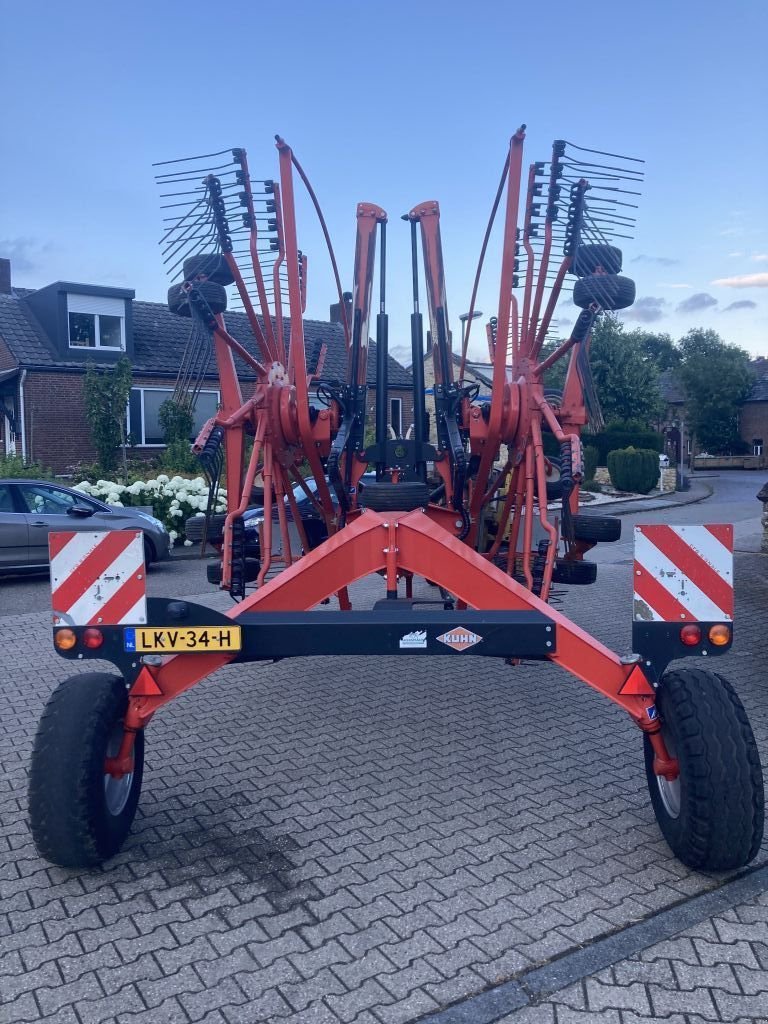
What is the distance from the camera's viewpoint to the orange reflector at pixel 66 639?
3684 millimetres

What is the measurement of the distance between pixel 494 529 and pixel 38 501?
8232mm

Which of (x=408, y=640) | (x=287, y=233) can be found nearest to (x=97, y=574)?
(x=408, y=640)

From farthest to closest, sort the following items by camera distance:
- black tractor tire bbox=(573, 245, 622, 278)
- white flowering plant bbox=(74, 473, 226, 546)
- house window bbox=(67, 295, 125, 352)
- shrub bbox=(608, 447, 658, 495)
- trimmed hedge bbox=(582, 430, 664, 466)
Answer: trimmed hedge bbox=(582, 430, 664, 466) → shrub bbox=(608, 447, 658, 495) → house window bbox=(67, 295, 125, 352) → white flowering plant bbox=(74, 473, 226, 546) → black tractor tire bbox=(573, 245, 622, 278)

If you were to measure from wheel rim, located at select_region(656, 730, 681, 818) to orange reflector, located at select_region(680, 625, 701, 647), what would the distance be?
415 mm

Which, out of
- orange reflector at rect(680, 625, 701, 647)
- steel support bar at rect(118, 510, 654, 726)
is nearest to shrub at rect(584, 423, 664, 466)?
steel support bar at rect(118, 510, 654, 726)

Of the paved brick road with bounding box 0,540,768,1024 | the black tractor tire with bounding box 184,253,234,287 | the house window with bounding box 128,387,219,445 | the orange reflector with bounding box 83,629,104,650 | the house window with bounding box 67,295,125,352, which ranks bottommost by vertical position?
the paved brick road with bounding box 0,540,768,1024

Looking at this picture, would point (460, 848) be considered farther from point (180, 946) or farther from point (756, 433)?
point (756, 433)

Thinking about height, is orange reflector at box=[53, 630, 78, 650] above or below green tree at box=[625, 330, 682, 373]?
below

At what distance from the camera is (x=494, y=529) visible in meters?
6.38

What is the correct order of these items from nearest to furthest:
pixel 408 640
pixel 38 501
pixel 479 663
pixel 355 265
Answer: pixel 408 640 < pixel 355 265 < pixel 479 663 < pixel 38 501

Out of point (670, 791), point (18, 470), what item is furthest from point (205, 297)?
point (18, 470)

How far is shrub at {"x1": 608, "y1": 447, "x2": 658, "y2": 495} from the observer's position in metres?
30.0

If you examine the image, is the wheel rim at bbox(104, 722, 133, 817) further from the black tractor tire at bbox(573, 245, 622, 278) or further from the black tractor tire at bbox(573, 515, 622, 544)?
the black tractor tire at bbox(573, 245, 622, 278)

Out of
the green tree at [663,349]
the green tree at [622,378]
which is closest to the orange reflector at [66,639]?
the green tree at [622,378]
